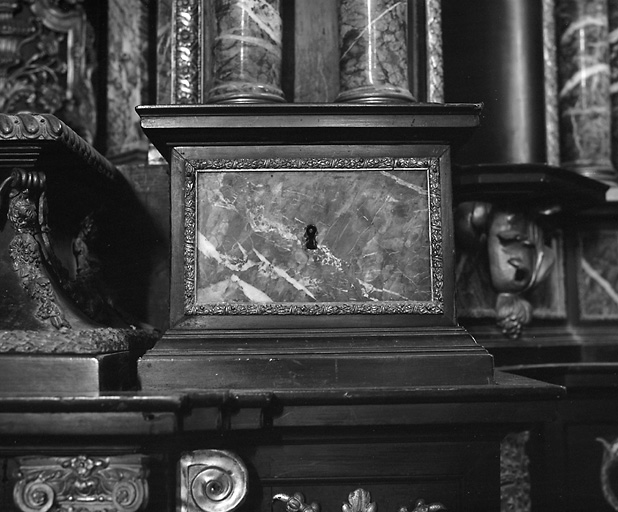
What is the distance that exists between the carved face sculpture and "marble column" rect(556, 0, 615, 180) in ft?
1.51

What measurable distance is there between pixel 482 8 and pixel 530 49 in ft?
0.78

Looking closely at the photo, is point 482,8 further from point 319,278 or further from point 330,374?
point 330,374

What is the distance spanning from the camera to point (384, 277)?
7.07ft

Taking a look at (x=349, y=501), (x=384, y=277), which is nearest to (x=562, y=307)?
(x=384, y=277)

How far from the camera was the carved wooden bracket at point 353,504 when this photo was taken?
2.02m

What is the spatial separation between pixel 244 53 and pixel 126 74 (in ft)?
2.88

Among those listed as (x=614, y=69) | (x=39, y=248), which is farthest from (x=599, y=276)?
(x=39, y=248)

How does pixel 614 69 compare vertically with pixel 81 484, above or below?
above

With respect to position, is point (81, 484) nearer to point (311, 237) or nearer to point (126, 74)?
point (311, 237)

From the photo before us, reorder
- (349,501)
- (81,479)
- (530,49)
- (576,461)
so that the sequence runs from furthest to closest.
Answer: (530,49) → (576,461) → (349,501) → (81,479)

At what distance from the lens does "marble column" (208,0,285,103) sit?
7.76 ft

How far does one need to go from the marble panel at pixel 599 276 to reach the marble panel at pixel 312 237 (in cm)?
122

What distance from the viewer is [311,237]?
2170mm

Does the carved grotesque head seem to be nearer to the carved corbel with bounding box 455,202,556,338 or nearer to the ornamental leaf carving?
the carved corbel with bounding box 455,202,556,338
